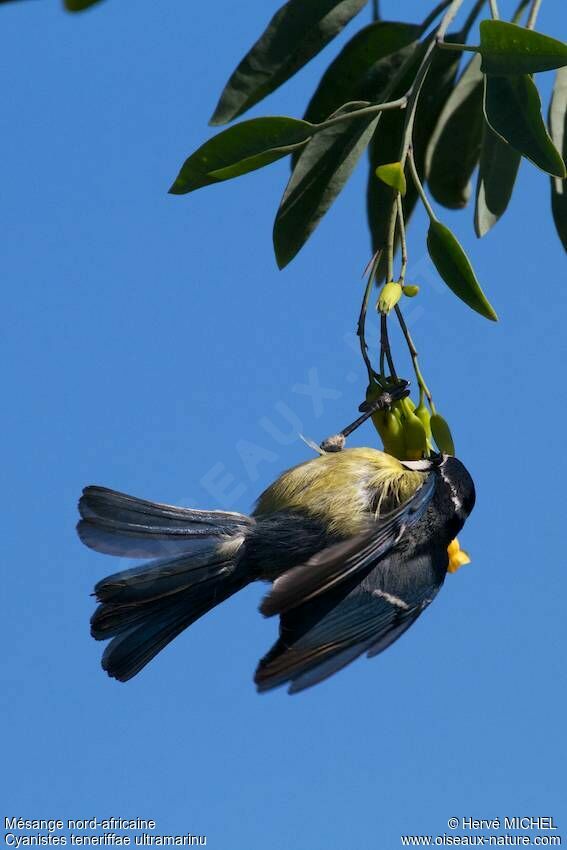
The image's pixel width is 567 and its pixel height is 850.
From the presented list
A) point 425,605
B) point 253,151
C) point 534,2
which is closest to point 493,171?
point 534,2

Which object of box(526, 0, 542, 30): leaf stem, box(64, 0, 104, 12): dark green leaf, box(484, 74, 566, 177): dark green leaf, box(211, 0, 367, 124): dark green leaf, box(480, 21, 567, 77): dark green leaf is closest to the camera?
box(64, 0, 104, 12): dark green leaf

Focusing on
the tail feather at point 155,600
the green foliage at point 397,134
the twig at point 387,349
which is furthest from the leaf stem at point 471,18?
the tail feather at point 155,600

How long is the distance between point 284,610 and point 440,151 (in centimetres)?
192

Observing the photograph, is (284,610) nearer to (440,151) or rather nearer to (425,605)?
(425,605)

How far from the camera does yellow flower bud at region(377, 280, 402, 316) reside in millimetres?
2756

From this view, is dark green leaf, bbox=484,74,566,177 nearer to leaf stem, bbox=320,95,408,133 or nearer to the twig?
leaf stem, bbox=320,95,408,133

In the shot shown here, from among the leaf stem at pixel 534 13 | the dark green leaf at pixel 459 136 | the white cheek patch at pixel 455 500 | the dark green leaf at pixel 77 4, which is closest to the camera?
the dark green leaf at pixel 77 4

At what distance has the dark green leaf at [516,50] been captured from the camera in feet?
8.61

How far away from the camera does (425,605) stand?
9.80 feet

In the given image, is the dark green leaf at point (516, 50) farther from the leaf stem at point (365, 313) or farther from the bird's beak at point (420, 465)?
the bird's beak at point (420, 465)

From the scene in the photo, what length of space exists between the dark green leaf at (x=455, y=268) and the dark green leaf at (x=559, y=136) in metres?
0.67

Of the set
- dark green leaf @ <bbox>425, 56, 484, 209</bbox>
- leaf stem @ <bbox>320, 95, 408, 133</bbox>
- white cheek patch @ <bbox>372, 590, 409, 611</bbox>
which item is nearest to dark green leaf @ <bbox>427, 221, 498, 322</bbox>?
leaf stem @ <bbox>320, 95, 408, 133</bbox>

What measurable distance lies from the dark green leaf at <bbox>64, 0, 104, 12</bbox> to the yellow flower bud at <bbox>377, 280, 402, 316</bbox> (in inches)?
32.8

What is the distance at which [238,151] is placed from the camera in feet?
8.97
